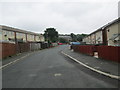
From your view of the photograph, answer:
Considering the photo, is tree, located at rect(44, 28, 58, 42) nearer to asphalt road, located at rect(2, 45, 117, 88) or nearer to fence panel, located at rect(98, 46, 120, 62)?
fence panel, located at rect(98, 46, 120, 62)

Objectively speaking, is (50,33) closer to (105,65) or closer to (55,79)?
(105,65)

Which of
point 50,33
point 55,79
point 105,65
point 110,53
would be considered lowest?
point 55,79

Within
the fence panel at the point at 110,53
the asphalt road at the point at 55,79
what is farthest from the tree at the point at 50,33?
the asphalt road at the point at 55,79

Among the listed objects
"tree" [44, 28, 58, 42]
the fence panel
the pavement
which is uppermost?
"tree" [44, 28, 58, 42]

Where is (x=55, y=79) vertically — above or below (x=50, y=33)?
below

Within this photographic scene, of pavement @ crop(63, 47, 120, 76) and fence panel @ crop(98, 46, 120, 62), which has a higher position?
fence panel @ crop(98, 46, 120, 62)

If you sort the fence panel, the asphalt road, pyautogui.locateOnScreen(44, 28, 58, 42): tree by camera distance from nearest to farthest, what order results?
the asphalt road
the fence panel
pyautogui.locateOnScreen(44, 28, 58, 42): tree

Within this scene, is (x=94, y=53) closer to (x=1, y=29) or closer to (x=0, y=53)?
(x=0, y=53)

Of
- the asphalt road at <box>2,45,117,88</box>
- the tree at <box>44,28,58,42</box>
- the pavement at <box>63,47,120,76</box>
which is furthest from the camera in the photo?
the tree at <box>44,28,58,42</box>

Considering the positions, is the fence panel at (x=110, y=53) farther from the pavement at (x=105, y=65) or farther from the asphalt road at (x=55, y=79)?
the asphalt road at (x=55, y=79)

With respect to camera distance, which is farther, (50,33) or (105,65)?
(50,33)

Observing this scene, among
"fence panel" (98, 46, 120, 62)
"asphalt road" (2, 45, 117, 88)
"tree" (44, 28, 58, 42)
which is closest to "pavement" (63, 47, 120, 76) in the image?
"fence panel" (98, 46, 120, 62)

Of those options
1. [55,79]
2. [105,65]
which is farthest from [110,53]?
[55,79]

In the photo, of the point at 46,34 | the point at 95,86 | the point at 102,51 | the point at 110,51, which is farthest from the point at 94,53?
the point at 46,34
